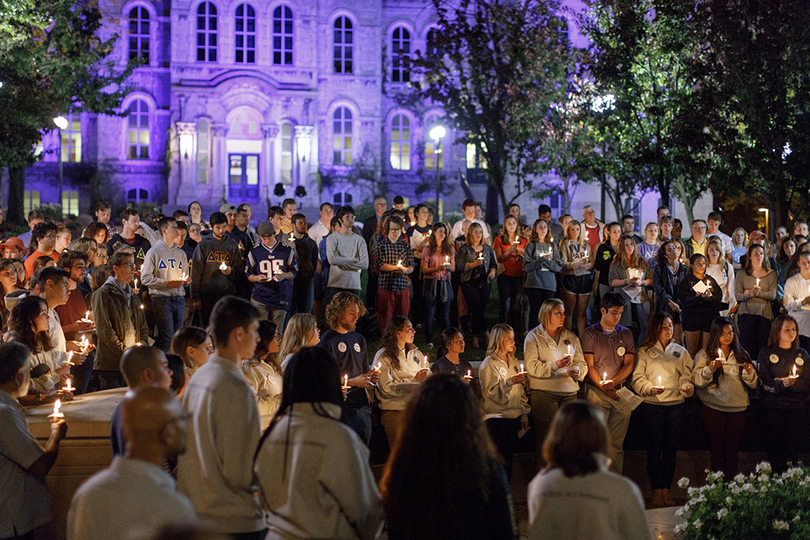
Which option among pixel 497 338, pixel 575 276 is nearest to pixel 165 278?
pixel 497 338

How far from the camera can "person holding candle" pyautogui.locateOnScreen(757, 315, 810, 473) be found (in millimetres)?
8562

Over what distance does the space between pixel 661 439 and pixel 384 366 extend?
3169 millimetres

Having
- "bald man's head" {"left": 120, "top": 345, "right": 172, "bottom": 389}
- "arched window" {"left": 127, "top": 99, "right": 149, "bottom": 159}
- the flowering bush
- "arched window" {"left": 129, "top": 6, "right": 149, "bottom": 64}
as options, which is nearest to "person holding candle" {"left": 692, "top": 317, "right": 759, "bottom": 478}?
the flowering bush

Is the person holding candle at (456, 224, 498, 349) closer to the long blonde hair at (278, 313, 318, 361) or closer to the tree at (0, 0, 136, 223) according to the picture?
the long blonde hair at (278, 313, 318, 361)

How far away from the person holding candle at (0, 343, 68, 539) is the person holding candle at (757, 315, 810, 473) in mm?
7225

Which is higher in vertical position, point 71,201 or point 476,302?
point 71,201

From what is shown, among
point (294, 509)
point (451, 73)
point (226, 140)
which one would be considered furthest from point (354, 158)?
point (294, 509)

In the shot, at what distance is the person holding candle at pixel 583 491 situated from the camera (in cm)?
353

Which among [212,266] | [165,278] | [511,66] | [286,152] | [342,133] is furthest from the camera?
[342,133]

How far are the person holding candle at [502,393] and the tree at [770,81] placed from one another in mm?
9359

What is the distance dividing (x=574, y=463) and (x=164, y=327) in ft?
25.6

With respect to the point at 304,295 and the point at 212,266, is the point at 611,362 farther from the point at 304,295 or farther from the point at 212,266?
the point at 212,266

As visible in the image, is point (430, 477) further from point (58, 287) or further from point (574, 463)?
point (58, 287)

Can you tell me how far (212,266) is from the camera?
10.9 meters
